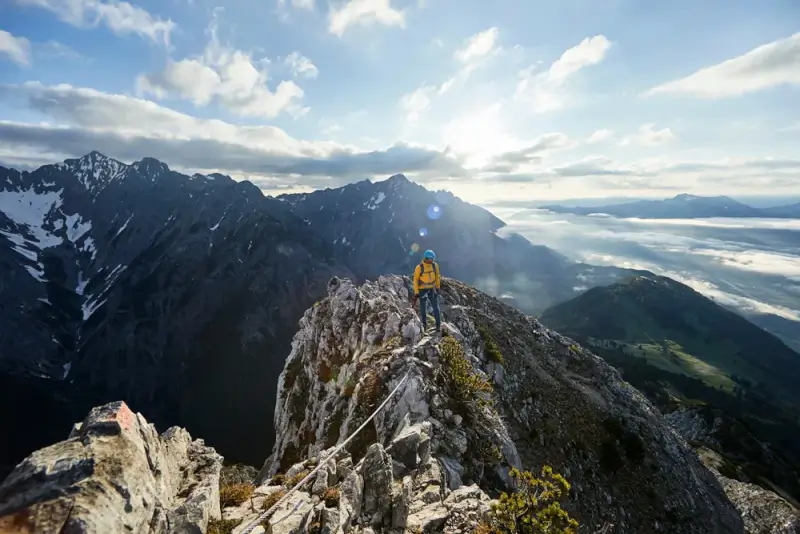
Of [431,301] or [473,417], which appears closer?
[473,417]

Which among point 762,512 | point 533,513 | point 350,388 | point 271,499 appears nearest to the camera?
point 533,513

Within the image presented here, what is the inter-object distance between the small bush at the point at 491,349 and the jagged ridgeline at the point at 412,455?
216 mm

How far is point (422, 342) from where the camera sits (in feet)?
94.1

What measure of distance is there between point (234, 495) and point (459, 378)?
14274 mm

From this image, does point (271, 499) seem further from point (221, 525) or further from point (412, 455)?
point (412, 455)

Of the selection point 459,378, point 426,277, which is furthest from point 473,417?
point 426,277

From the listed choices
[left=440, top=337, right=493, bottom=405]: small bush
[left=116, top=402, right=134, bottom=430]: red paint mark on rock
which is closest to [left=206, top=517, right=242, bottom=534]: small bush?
[left=116, top=402, right=134, bottom=430]: red paint mark on rock

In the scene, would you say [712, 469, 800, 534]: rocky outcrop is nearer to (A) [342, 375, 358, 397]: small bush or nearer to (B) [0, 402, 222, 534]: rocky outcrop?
(A) [342, 375, 358, 397]: small bush

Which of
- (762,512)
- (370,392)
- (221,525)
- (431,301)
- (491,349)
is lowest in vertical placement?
(762,512)

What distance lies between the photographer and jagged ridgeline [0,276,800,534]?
998 cm

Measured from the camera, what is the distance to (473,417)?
2305 centimetres

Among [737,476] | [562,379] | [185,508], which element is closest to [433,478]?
[185,508]

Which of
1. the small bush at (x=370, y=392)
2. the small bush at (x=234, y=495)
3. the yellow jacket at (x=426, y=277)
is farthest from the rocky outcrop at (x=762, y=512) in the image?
the small bush at (x=234, y=495)

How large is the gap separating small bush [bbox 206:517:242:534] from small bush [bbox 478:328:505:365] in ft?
101
